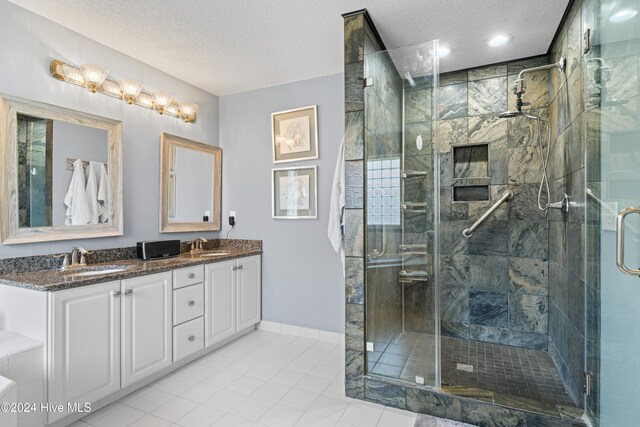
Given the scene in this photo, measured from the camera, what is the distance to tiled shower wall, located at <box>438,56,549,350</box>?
271 cm

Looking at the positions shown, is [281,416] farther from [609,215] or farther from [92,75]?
[92,75]

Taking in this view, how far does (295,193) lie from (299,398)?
1811 millimetres

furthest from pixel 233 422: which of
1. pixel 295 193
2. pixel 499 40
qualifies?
pixel 499 40

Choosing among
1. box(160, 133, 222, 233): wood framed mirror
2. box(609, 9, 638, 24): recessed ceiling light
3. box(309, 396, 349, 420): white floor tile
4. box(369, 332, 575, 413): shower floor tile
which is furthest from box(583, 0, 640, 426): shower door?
box(160, 133, 222, 233): wood framed mirror

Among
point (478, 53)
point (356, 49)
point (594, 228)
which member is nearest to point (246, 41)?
point (356, 49)

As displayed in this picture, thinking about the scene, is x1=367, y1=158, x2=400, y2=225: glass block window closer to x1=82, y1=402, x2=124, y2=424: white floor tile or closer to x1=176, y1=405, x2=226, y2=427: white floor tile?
x1=176, y1=405, x2=226, y2=427: white floor tile

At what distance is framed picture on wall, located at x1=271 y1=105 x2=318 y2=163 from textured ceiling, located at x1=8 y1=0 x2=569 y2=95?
0.45 meters

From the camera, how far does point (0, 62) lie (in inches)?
76.7

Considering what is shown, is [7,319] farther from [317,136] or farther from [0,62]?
[317,136]

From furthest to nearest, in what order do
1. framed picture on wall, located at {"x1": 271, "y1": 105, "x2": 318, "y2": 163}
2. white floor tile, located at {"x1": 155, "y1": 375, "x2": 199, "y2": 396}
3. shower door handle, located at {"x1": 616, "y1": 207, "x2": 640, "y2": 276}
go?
framed picture on wall, located at {"x1": 271, "y1": 105, "x2": 318, "y2": 163} < white floor tile, located at {"x1": 155, "y1": 375, "x2": 199, "y2": 396} < shower door handle, located at {"x1": 616, "y1": 207, "x2": 640, "y2": 276}

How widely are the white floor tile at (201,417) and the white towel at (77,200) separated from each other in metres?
1.57

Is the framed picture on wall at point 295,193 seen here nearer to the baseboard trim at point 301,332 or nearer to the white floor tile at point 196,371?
the baseboard trim at point 301,332

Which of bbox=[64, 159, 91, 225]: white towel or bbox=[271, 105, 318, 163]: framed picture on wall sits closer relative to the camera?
bbox=[64, 159, 91, 225]: white towel

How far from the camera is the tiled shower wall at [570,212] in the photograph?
182 centimetres
